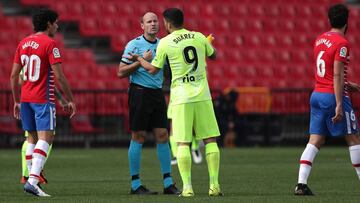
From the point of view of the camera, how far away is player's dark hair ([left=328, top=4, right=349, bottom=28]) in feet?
38.9

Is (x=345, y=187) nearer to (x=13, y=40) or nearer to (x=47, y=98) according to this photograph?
(x=47, y=98)

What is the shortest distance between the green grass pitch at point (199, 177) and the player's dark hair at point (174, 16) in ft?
6.52

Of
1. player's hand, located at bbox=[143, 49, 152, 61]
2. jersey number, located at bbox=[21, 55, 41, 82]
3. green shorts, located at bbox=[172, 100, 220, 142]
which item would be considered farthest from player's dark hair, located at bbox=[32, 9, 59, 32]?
green shorts, located at bbox=[172, 100, 220, 142]

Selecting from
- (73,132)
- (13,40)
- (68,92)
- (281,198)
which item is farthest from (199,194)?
(13,40)

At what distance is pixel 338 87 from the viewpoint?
11.6 metres

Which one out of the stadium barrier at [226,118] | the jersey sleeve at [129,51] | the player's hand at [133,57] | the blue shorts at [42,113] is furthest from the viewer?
the stadium barrier at [226,118]

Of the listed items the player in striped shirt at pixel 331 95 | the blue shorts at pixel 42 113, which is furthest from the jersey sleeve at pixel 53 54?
the player in striped shirt at pixel 331 95

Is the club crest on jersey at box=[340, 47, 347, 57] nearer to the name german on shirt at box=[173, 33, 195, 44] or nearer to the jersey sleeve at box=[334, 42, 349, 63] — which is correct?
the jersey sleeve at box=[334, 42, 349, 63]

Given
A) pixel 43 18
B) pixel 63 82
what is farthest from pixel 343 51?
pixel 43 18

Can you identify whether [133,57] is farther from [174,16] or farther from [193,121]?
[193,121]

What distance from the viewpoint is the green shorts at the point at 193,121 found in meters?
11.9

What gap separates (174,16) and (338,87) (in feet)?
6.62

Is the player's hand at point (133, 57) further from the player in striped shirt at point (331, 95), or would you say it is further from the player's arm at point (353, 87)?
the player's arm at point (353, 87)

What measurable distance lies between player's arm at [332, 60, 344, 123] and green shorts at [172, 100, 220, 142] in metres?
1.40
